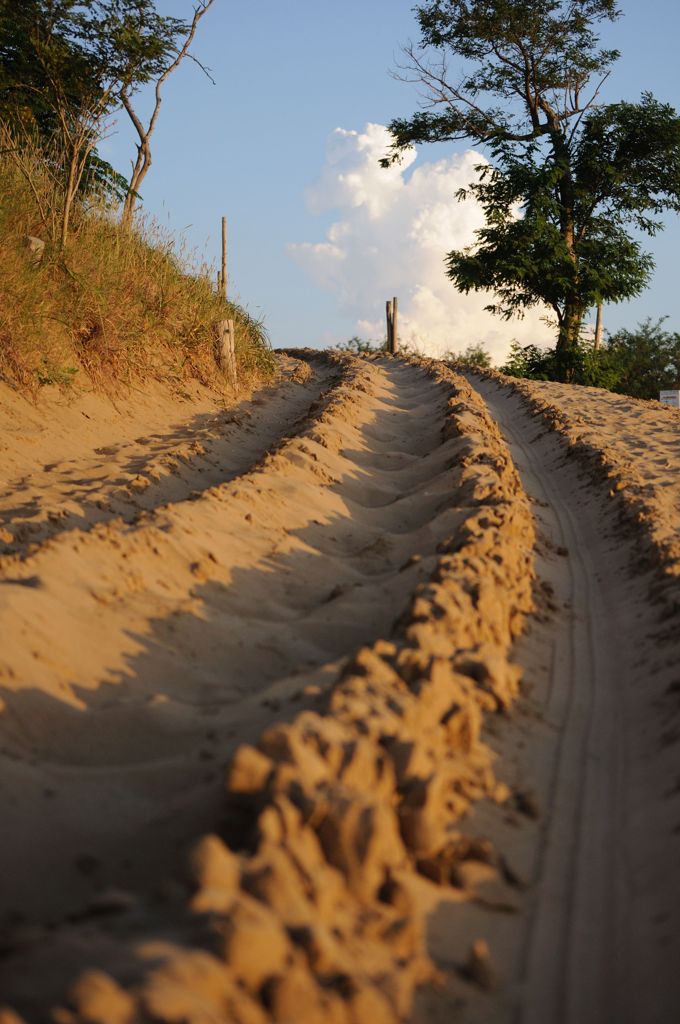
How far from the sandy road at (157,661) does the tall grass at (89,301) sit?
356 cm

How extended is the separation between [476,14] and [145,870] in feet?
86.5

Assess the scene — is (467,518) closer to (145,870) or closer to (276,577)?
(276,577)

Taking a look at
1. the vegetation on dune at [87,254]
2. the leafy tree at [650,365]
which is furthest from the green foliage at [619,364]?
the vegetation on dune at [87,254]

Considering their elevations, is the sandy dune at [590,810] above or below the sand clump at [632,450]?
below

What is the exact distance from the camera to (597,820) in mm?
2701

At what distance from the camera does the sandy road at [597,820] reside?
203 cm

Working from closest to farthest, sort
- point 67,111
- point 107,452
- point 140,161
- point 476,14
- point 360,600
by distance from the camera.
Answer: point 360,600 < point 107,452 < point 67,111 < point 140,161 < point 476,14

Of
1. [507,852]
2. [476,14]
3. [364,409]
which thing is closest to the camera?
[507,852]

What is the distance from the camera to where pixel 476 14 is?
24547 mm

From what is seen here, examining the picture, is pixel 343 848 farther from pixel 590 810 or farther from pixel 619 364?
pixel 619 364

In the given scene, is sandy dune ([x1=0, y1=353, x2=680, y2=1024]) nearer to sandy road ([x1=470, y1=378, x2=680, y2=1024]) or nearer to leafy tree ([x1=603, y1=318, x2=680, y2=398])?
sandy road ([x1=470, y1=378, x2=680, y2=1024])

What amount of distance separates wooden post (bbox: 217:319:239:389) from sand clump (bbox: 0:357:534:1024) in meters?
9.04

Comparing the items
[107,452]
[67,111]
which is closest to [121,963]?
[107,452]

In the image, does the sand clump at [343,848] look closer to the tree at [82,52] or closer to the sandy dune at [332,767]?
the sandy dune at [332,767]
